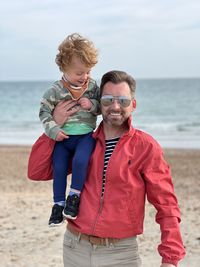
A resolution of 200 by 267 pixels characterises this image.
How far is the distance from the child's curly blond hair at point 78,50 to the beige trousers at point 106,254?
0.88m

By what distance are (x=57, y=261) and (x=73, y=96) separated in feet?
11.5

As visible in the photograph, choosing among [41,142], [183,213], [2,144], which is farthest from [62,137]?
[2,144]

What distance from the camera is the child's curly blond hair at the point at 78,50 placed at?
2.89m

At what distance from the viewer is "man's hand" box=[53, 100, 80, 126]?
2955 millimetres

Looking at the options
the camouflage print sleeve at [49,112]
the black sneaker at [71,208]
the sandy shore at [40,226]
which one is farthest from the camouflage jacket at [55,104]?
the sandy shore at [40,226]

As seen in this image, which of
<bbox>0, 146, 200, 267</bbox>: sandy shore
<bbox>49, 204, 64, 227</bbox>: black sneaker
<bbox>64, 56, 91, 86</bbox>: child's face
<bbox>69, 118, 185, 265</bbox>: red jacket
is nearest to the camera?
<bbox>69, 118, 185, 265</bbox>: red jacket

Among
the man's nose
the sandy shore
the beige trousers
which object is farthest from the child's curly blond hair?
the sandy shore

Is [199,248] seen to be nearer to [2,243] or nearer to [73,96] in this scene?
[2,243]

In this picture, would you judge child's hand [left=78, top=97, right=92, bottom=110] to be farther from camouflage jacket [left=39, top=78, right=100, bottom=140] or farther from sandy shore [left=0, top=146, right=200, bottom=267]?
sandy shore [left=0, top=146, right=200, bottom=267]

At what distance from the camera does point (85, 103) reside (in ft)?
9.70

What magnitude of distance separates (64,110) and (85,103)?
0.36 ft

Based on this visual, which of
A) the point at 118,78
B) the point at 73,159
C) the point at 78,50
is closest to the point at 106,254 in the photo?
the point at 73,159

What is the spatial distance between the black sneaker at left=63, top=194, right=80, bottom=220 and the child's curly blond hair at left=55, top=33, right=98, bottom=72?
0.65m

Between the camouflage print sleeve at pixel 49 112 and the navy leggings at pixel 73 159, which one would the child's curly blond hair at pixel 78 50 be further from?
the navy leggings at pixel 73 159
